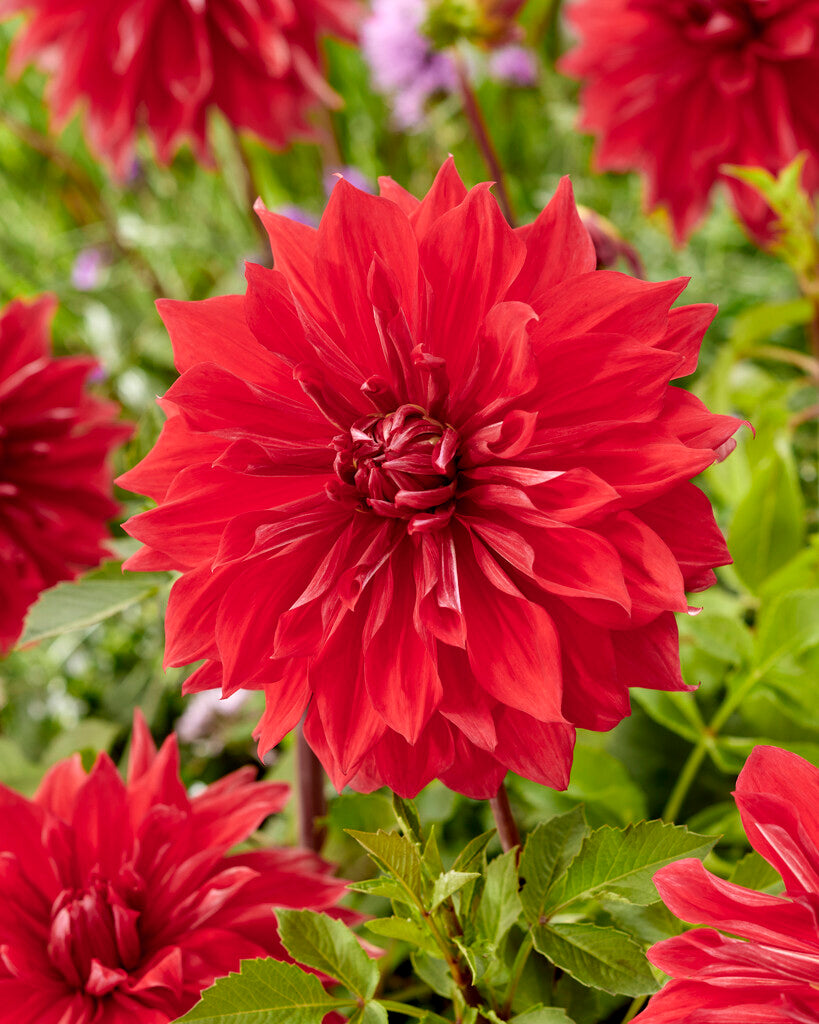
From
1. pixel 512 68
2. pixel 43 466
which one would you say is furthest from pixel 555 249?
pixel 512 68

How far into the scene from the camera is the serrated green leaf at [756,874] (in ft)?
1.23

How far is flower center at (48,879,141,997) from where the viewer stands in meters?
0.46

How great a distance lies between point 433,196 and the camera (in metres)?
0.41

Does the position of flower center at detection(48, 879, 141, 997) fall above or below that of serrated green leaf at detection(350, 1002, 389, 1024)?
below

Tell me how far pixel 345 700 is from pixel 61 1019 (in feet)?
0.72

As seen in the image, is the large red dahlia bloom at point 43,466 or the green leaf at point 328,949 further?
the large red dahlia bloom at point 43,466

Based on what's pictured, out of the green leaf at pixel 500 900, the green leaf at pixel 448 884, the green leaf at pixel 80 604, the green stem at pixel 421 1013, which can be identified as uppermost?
the green leaf at pixel 80 604

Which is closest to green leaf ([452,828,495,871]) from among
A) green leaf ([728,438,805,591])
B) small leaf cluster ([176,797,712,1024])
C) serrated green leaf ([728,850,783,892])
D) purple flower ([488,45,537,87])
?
small leaf cluster ([176,797,712,1024])

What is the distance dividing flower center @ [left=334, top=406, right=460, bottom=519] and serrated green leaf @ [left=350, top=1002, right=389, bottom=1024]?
0.19 m

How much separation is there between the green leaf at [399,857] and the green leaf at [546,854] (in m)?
0.05

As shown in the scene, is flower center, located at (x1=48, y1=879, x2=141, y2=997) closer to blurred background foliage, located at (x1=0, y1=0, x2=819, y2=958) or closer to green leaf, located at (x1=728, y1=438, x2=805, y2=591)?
blurred background foliage, located at (x1=0, y1=0, x2=819, y2=958)

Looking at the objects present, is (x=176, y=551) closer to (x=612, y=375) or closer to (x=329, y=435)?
(x=329, y=435)

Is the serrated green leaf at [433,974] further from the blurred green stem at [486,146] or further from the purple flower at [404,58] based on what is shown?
the purple flower at [404,58]

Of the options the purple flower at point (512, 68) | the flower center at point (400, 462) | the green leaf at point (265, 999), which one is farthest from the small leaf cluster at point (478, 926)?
the purple flower at point (512, 68)
